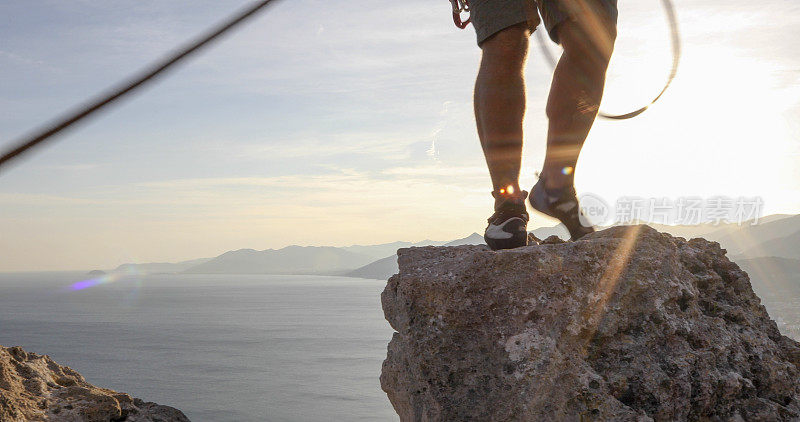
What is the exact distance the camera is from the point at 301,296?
16338cm

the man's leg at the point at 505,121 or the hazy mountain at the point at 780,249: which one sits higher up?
the man's leg at the point at 505,121

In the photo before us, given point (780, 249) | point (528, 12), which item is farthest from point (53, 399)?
point (780, 249)

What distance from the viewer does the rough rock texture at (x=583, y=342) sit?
2.11 meters

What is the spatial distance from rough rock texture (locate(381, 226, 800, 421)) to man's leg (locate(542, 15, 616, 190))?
51 centimetres

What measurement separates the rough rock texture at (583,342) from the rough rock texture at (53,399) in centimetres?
133

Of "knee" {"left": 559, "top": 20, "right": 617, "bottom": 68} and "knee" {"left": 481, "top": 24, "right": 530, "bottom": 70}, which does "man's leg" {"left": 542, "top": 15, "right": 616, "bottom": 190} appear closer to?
"knee" {"left": 559, "top": 20, "right": 617, "bottom": 68}

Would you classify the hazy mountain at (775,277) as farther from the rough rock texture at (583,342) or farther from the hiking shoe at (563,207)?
the rough rock texture at (583,342)

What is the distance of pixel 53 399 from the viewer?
8.61ft

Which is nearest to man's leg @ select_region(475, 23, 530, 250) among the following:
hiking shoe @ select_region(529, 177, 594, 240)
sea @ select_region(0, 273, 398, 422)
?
hiking shoe @ select_region(529, 177, 594, 240)

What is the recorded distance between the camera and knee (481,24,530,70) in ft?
9.03

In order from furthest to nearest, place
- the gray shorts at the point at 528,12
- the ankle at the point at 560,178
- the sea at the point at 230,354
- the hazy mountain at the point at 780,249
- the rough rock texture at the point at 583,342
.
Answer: the hazy mountain at the point at 780,249 → the sea at the point at 230,354 → the ankle at the point at 560,178 → the gray shorts at the point at 528,12 → the rough rock texture at the point at 583,342

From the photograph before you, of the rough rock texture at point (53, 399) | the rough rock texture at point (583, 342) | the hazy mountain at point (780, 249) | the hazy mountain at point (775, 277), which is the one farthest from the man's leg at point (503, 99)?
the hazy mountain at point (780, 249)

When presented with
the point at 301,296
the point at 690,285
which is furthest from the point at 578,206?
the point at 301,296

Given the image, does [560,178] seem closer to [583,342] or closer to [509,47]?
[509,47]
